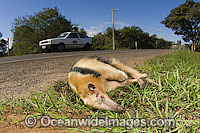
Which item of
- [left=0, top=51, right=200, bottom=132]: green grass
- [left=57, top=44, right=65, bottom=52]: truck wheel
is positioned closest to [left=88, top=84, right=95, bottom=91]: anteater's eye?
[left=0, top=51, right=200, bottom=132]: green grass

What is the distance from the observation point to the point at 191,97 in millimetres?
1866

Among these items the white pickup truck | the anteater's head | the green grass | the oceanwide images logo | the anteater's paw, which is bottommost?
the oceanwide images logo

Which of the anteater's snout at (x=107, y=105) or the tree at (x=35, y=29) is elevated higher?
the tree at (x=35, y=29)

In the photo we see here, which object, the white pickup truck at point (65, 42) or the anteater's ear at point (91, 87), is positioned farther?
the white pickup truck at point (65, 42)

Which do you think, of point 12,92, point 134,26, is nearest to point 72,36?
point 12,92

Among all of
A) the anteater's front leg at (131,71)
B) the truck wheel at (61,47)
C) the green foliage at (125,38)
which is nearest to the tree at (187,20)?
the green foliage at (125,38)

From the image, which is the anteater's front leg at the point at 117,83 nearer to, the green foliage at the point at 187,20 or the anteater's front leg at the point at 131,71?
the anteater's front leg at the point at 131,71

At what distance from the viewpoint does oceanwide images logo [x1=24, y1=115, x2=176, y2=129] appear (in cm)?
148

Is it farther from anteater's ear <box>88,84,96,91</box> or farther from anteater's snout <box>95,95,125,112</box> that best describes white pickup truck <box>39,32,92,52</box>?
anteater's snout <box>95,95,125,112</box>

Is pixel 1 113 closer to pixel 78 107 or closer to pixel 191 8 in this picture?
pixel 78 107

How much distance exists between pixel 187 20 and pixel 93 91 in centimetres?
2303

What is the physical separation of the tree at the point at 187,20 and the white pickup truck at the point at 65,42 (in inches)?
567

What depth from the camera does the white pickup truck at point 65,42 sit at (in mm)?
11792

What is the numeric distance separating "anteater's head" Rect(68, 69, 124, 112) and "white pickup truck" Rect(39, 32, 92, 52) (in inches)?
411
